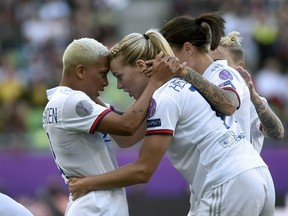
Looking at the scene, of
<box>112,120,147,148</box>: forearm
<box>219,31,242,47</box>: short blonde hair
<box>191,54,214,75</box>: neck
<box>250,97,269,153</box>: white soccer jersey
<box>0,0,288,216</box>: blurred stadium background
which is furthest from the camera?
<box>0,0,288,216</box>: blurred stadium background

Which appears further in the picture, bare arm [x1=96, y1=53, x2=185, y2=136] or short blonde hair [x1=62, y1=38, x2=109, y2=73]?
short blonde hair [x1=62, y1=38, x2=109, y2=73]

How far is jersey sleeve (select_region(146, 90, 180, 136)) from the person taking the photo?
596cm

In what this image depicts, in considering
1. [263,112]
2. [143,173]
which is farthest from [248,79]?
[143,173]

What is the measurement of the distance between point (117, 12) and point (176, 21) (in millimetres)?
12690

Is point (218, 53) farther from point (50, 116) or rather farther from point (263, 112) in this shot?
point (50, 116)

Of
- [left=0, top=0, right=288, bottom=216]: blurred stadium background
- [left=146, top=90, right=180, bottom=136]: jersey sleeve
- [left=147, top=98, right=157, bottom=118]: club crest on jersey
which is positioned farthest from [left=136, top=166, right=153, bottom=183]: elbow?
[left=0, top=0, right=288, bottom=216]: blurred stadium background

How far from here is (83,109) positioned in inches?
239

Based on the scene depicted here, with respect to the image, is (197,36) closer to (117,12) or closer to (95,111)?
(95,111)

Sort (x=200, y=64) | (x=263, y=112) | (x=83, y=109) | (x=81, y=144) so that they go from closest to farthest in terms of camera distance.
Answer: (x=83, y=109), (x=81, y=144), (x=200, y=64), (x=263, y=112)

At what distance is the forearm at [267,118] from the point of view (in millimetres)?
6984

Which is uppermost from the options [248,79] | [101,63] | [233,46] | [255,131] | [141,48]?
[141,48]

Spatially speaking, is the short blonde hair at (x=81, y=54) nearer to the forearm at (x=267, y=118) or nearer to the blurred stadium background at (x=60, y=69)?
the forearm at (x=267, y=118)

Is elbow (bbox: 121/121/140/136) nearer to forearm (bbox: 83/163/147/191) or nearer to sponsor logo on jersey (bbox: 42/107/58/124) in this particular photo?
forearm (bbox: 83/163/147/191)

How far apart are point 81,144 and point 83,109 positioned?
0.82ft
